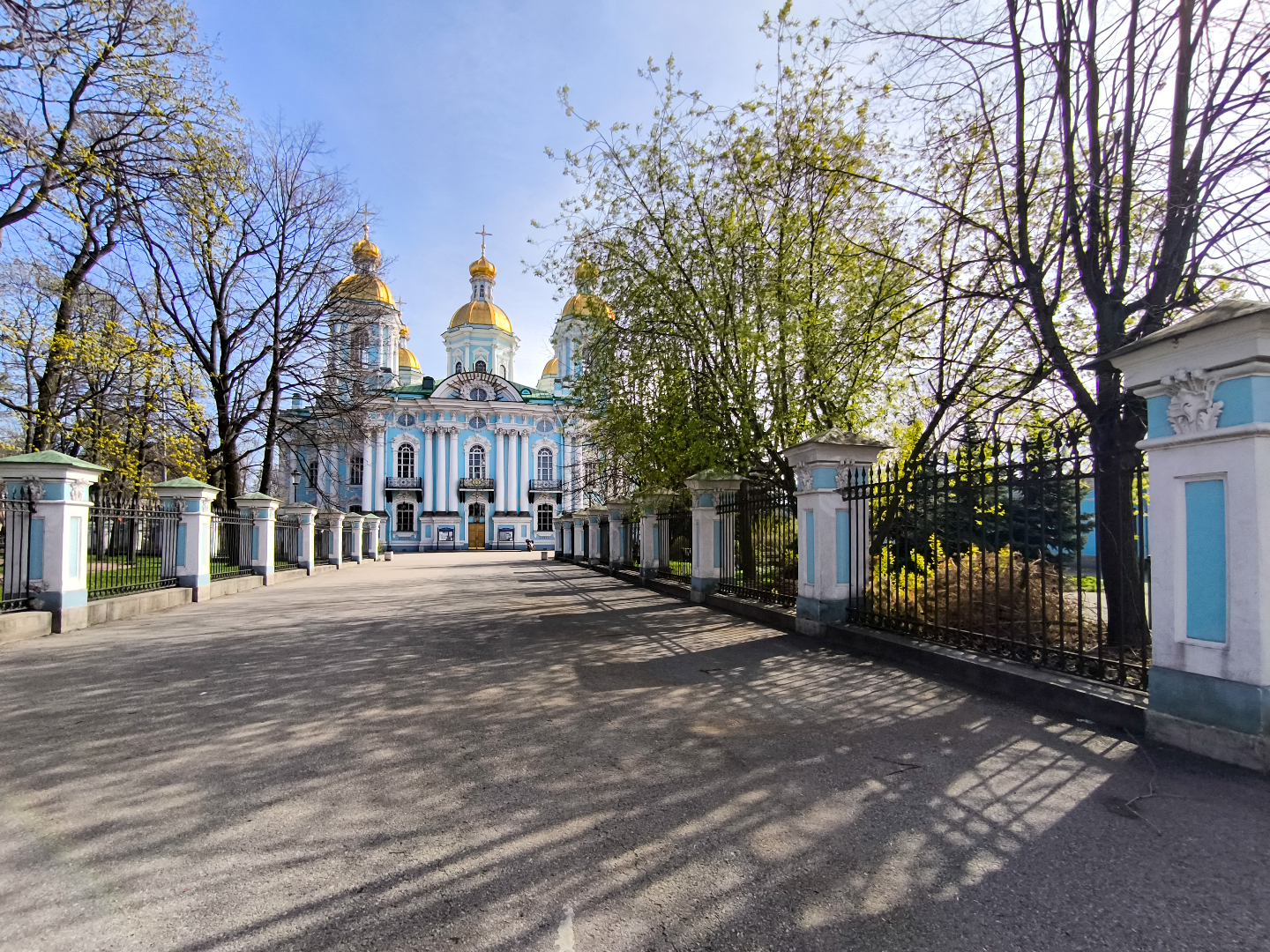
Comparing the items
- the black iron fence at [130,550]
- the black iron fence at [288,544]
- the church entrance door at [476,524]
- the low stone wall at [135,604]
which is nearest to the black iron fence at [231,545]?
the black iron fence at [130,550]

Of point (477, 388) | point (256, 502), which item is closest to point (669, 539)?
point (256, 502)

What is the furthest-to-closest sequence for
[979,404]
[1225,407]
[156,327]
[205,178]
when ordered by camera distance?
[156,327], [205,178], [979,404], [1225,407]

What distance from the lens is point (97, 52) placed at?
32.1 ft

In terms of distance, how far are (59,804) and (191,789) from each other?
1.81 ft

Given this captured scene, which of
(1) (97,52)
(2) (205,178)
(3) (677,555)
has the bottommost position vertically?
(3) (677,555)

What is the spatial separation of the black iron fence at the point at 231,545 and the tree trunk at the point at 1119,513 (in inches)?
611

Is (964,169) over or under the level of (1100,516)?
over

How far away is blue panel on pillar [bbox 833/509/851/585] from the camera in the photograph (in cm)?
798

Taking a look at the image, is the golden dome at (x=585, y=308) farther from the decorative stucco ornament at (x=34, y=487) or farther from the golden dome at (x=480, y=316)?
the golden dome at (x=480, y=316)

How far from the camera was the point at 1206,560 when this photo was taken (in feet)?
13.1

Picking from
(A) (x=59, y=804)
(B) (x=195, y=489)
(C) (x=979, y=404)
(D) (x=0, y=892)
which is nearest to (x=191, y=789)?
(A) (x=59, y=804)

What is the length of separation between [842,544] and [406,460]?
4900 cm

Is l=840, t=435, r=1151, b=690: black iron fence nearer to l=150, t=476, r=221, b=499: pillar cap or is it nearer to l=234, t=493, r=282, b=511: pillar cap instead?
l=150, t=476, r=221, b=499: pillar cap

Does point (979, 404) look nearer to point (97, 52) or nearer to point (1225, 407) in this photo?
point (1225, 407)
